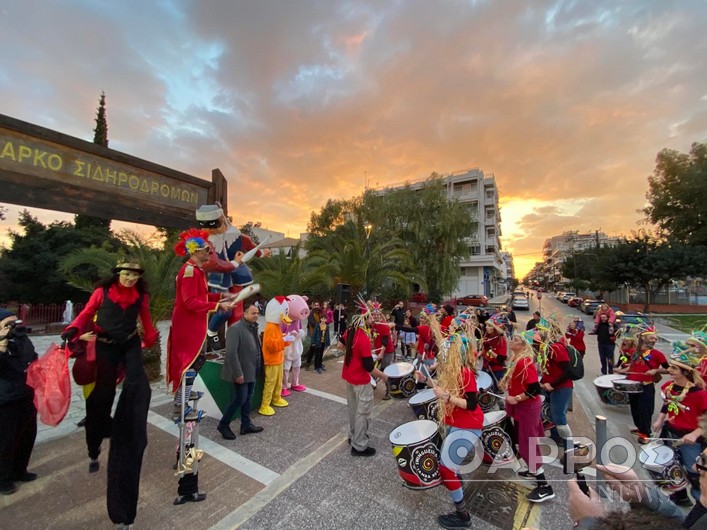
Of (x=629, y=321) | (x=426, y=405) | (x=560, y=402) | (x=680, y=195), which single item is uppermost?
(x=680, y=195)

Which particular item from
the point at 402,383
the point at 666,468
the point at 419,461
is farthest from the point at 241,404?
the point at 666,468

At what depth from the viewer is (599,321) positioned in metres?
7.44

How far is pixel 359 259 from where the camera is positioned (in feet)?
46.0

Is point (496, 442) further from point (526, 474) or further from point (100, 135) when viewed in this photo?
point (100, 135)

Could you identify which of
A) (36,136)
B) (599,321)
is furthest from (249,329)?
(599,321)

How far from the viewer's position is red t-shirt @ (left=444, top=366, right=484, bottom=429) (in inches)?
117

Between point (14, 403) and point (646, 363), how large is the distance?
26.6 ft

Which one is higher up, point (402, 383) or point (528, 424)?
point (528, 424)

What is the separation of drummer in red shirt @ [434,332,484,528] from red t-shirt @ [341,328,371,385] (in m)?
1.05

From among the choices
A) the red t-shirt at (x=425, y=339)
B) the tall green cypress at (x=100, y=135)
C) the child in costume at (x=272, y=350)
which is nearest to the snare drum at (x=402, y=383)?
the red t-shirt at (x=425, y=339)

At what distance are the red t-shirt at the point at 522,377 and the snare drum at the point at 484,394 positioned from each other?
3.52ft

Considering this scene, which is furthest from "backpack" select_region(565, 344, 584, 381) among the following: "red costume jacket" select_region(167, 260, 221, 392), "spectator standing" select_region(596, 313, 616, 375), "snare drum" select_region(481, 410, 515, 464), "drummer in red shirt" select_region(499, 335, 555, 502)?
"red costume jacket" select_region(167, 260, 221, 392)

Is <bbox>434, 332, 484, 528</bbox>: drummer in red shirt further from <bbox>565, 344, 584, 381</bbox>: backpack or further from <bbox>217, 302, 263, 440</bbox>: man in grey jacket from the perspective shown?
<bbox>217, 302, 263, 440</bbox>: man in grey jacket

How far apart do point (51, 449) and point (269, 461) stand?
2895mm
